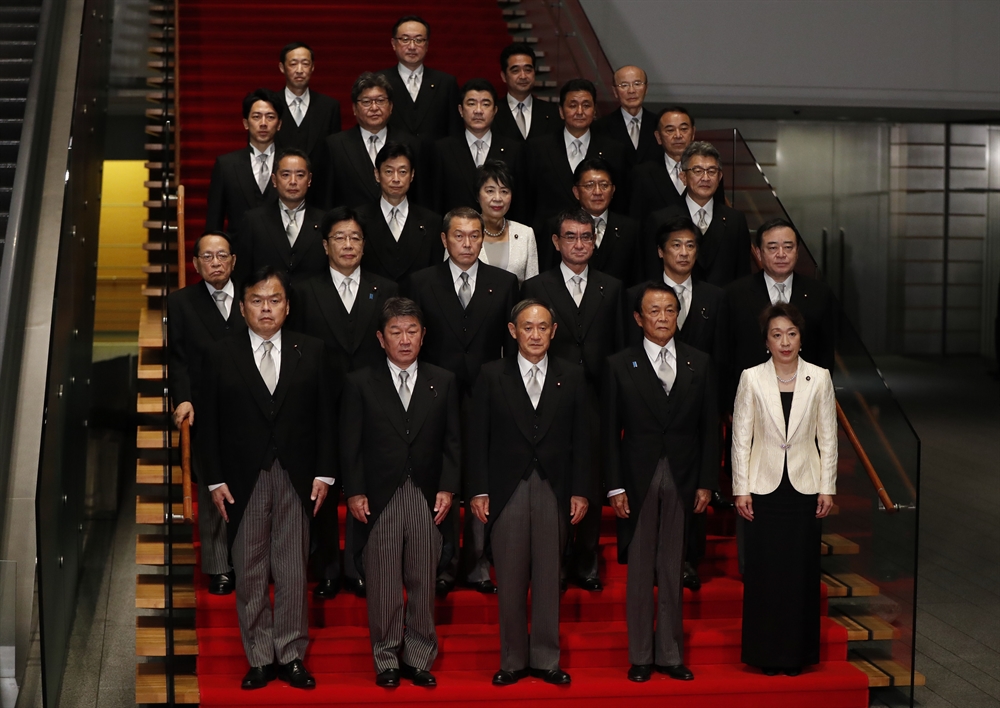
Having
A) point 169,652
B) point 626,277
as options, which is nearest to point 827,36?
point 626,277

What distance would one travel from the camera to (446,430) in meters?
4.95

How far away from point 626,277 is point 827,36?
6.44 meters

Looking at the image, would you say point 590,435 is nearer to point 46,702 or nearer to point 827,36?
point 46,702

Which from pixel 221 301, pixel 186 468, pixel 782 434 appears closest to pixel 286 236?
pixel 221 301

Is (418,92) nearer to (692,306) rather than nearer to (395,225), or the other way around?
(395,225)

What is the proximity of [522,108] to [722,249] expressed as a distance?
1.59m

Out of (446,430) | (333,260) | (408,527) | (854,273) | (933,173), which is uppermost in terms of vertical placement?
(933,173)

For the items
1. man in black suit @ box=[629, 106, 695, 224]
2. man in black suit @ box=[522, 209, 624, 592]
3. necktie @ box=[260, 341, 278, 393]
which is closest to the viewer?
necktie @ box=[260, 341, 278, 393]

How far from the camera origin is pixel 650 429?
499 centimetres

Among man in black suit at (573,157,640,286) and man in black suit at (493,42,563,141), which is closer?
man in black suit at (573,157,640,286)

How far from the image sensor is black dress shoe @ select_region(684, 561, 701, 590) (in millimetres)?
5461

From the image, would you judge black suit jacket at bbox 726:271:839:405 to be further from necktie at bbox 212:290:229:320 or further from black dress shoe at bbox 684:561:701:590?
necktie at bbox 212:290:229:320

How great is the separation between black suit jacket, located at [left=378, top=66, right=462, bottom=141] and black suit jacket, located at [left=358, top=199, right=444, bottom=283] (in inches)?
43.9

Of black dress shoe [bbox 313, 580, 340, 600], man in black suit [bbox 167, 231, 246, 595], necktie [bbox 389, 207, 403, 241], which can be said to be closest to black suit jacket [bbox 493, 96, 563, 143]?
necktie [bbox 389, 207, 403, 241]
